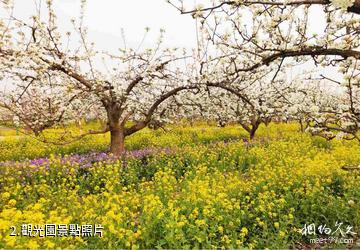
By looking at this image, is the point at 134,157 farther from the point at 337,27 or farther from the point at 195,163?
the point at 337,27

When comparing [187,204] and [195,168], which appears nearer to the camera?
[187,204]

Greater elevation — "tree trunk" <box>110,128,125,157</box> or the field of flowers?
"tree trunk" <box>110,128,125,157</box>

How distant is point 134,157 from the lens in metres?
12.5

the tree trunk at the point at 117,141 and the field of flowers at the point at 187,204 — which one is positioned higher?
the tree trunk at the point at 117,141

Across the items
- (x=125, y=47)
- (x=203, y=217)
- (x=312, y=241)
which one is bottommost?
(x=312, y=241)

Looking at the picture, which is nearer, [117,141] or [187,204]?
[187,204]

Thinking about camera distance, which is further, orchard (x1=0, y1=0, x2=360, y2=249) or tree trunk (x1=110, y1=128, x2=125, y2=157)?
tree trunk (x1=110, y1=128, x2=125, y2=157)

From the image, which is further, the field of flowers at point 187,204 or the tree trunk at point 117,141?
the tree trunk at point 117,141

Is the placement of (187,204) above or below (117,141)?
below

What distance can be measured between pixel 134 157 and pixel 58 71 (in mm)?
3861

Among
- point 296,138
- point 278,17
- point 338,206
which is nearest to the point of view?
point 278,17

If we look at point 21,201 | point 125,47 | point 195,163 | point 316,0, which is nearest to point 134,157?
point 195,163

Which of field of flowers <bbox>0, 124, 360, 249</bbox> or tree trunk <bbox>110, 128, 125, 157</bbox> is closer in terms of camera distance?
field of flowers <bbox>0, 124, 360, 249</bbox>

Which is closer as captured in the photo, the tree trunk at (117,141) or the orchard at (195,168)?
the orchard at (195,168)
